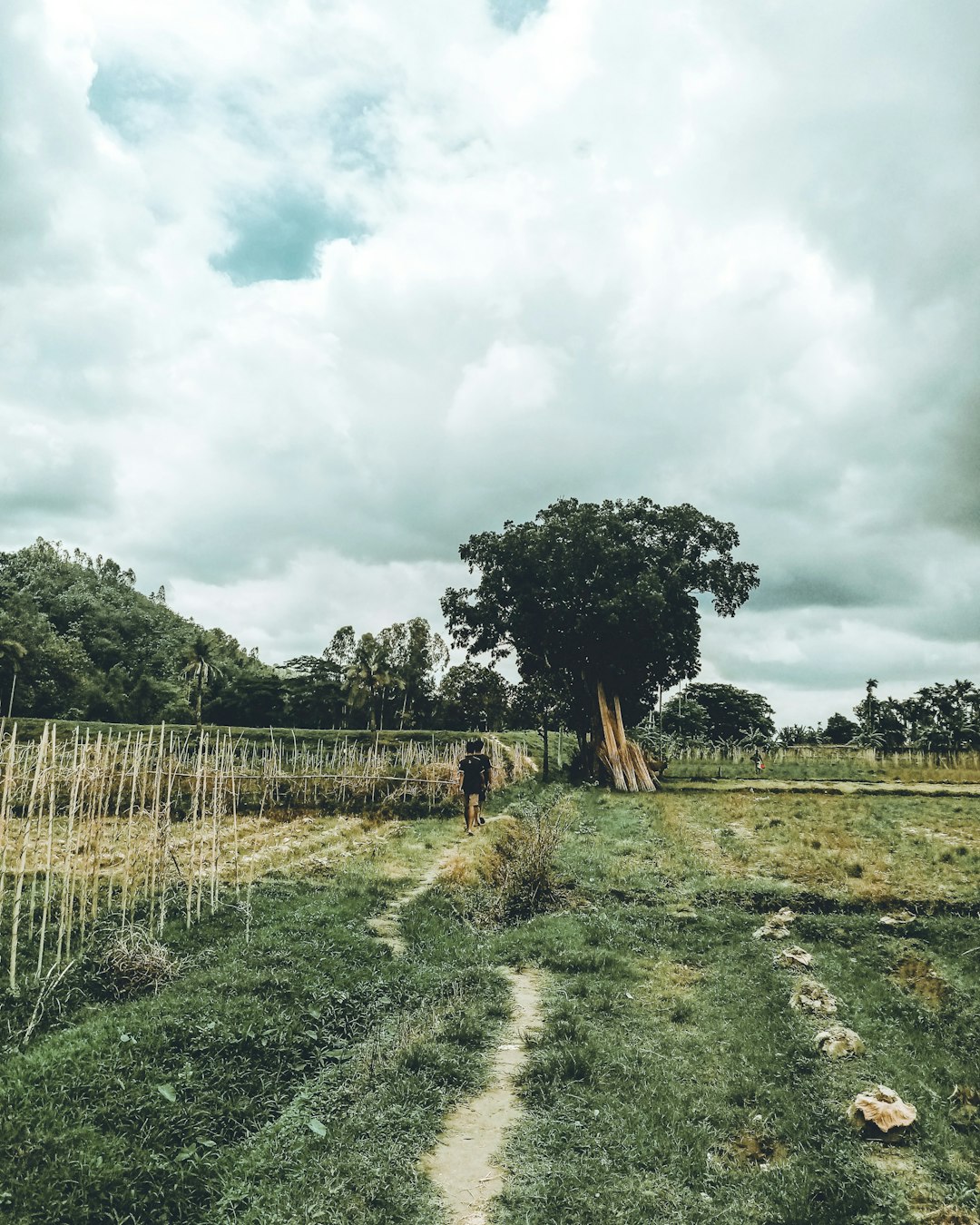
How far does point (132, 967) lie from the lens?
7285mm

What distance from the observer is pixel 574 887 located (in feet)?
43.2

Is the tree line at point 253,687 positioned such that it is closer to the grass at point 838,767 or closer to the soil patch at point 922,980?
the grass at point 838,767

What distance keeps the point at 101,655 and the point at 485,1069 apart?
89314 millimetres

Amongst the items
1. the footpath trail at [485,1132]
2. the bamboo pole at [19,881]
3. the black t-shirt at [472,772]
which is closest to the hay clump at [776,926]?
the footpath trail at [485,1132]

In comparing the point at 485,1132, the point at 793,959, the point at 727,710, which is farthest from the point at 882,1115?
the point at 727,710

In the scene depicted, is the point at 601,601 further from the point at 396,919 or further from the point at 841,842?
the point at 396,919

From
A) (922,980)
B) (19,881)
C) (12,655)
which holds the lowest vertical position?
(922,980)

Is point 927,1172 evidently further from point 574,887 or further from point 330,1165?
point 574,887

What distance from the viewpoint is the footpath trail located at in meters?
4.64

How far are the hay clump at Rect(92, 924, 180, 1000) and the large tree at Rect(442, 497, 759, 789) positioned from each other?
2391 cm

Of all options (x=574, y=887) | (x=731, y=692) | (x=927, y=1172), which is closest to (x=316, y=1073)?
(x=927, y=1172)

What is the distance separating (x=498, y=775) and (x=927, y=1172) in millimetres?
23520

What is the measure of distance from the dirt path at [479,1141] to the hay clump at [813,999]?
276 centimetres

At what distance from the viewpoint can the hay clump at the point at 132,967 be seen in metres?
7.14
